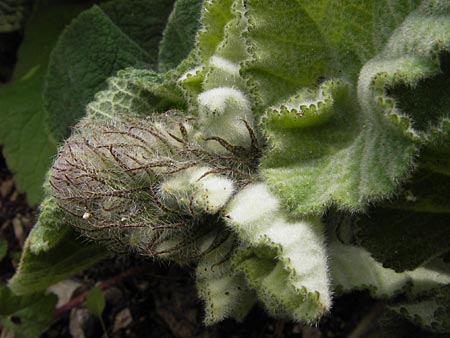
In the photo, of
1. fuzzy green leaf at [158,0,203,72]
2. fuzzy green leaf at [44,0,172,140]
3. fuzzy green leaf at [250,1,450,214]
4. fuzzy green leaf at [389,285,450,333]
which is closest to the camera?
fuzzy green leaf at [250,1,450,214]

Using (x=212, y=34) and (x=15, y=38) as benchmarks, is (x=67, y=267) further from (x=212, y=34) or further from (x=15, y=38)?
(x=15, y=38)

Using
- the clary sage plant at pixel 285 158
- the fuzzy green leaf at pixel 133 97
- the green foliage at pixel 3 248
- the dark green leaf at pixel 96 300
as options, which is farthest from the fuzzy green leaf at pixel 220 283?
the green foliage at pixel 3 248

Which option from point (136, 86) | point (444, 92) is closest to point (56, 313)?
point (136, 86)

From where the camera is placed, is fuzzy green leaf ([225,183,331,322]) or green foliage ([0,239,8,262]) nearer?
fuzzy green leaf ([225,183,331,322])

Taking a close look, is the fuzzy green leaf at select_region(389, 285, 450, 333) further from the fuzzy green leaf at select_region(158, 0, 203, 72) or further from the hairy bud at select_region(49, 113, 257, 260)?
the fuzzy green leaf at select_region(158, 0, 203, 72)

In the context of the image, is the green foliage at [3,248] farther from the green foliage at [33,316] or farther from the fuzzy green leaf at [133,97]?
the fuzzy green leaf at [133,97]

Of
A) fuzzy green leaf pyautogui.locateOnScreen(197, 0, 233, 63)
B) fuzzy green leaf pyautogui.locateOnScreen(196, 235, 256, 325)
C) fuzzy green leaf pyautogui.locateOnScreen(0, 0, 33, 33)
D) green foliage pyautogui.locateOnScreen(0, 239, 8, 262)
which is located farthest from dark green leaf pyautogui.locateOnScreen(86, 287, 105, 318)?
fuzzy green leaf pyautogui.locateOnScreen(0, 0, 33, 33)

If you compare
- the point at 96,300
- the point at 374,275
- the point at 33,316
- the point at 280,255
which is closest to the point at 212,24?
the point at 280,255

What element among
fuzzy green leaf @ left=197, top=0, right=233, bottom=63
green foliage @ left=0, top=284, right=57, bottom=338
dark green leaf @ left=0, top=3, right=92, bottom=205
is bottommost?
green foliage @ left=0, top=284, right=57, bottom=338
